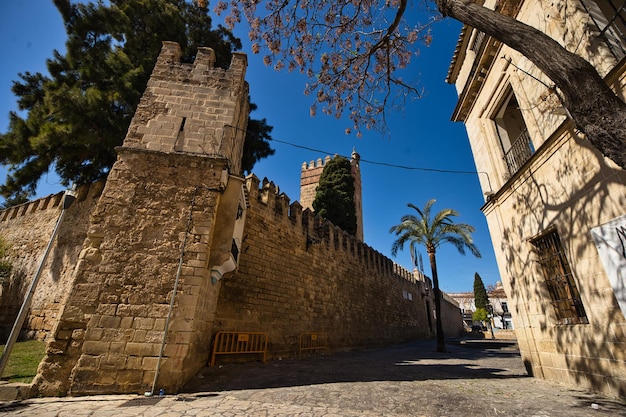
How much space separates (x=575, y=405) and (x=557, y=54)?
470 cm

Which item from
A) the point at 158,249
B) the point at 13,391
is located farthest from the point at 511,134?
the point at 13,391

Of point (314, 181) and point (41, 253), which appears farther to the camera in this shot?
point (314, 181)

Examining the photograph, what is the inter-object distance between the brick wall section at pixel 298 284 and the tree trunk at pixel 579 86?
23.3ft

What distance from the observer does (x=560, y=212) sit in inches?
201

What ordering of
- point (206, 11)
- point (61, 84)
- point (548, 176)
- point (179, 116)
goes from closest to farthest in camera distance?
point (548, 176), point (179, 116), point (61, 84), point (206, 11)

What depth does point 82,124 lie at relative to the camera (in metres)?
8.66

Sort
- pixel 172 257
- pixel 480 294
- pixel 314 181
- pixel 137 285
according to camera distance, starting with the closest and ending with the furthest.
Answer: pixel 137 285, pixel 172 257, pixel 314 181, pixel 480 294

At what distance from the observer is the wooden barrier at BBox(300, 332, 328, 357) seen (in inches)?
368

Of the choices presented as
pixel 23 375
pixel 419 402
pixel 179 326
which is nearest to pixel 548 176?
pixel 419 402

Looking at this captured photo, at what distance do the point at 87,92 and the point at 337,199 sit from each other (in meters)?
14.1

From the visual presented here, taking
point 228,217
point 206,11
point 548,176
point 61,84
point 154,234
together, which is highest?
point 206,11

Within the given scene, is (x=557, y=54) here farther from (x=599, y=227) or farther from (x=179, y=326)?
(x=179, y=326)

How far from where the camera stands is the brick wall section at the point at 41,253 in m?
8.43

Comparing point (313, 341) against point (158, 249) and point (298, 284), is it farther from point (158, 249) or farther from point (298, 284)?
point (158, 249)
